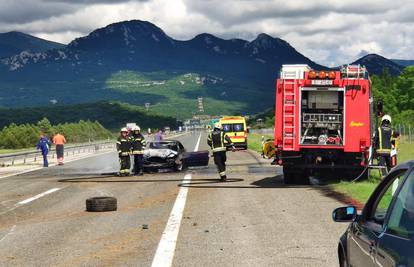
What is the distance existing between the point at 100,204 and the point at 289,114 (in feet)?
21.9

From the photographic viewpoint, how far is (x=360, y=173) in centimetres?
1803

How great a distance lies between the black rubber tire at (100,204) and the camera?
41.7 ft

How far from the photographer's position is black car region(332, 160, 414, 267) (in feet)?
11.3

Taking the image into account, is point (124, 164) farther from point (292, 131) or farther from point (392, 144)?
point (392, 144)

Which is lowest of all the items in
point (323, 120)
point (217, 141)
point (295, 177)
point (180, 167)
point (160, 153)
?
point (180, 167)

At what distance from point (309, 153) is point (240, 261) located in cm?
1057

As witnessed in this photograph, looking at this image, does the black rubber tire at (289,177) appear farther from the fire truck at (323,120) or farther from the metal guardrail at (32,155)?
the metal guardrail at (32,155)

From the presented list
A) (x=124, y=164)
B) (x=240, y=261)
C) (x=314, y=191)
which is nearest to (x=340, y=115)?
(x=314, y=191)

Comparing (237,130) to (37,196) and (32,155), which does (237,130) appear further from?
(37,196)

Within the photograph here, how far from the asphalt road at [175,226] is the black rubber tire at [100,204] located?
228 millimetres

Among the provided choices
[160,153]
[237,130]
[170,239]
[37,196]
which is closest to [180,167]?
[160,153]

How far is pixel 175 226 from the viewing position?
34.3 ft

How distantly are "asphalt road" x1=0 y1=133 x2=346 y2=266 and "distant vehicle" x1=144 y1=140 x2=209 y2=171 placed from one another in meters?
6.68

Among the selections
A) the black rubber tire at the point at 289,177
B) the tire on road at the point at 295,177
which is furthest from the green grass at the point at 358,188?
the black rubber tire at the point at 289,177
